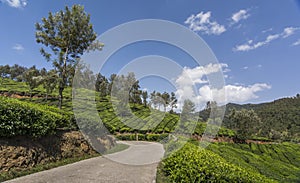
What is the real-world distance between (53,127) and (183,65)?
6.02 meters

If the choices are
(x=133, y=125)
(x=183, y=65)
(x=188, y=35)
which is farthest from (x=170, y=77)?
(x=133, y=125)

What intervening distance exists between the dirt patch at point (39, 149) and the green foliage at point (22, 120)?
0.26m

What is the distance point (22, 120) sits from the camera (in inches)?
230

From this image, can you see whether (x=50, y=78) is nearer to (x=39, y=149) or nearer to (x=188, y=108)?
(x=39, y=149)

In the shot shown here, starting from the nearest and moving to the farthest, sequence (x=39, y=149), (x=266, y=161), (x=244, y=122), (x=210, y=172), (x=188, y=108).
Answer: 1. (x=210, y=172)
2. (x=39, y=149)
3. (x=266, y=161)
4. (x=188, y=108)
5. (x=244, y=122)

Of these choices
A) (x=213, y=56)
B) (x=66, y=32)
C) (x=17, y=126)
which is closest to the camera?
(x=17, y=126)

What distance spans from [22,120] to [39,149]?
1321 mm

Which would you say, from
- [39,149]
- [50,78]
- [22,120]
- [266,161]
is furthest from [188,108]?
[22,120]

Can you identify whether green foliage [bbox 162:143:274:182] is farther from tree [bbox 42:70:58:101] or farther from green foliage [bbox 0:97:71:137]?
tree [bbox 42:70:58:101]

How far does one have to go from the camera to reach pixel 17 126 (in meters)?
5.60

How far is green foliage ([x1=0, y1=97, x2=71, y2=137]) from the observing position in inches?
209

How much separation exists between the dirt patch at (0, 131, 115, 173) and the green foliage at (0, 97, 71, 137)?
0.85 ft

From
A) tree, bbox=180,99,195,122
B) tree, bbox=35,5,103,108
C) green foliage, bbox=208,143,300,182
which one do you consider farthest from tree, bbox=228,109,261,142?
tree, bbox=35,5,103,108

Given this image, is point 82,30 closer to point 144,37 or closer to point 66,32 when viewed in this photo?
point 66,32
